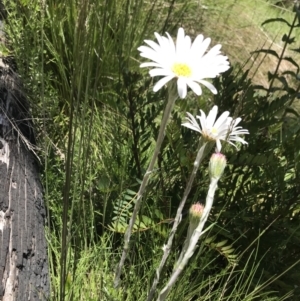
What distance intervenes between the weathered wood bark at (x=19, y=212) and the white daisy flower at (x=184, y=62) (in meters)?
0.60

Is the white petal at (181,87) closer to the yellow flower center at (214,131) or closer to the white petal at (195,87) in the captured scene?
the white petal at (195,87)

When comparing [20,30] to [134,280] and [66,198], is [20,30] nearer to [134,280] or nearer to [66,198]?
[134,280]

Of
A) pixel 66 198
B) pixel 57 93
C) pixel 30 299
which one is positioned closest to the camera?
pixel 66 198

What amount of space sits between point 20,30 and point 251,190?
113 centimetres

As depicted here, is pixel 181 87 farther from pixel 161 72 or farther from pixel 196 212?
pixel 196 212

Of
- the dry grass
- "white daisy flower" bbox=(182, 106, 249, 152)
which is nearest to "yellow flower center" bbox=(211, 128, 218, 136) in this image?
"white daisy flower" bbox=(182, 106, 249, 152)

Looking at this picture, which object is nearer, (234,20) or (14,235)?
(14,235)

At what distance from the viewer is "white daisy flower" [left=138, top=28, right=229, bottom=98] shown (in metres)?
0.81

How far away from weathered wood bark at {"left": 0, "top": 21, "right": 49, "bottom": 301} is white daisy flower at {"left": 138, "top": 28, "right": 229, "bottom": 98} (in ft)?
1.97

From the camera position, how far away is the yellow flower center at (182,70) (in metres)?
0.83

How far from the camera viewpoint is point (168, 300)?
1369mm

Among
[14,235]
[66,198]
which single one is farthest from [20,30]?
[66,198]

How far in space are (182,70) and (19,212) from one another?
2.24ft

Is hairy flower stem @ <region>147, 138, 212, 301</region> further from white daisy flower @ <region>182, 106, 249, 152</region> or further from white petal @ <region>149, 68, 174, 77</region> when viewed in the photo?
white petal @ <region>149, 68, 174, 77</region>
